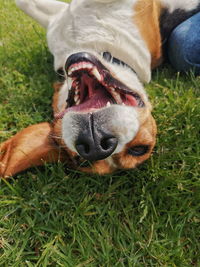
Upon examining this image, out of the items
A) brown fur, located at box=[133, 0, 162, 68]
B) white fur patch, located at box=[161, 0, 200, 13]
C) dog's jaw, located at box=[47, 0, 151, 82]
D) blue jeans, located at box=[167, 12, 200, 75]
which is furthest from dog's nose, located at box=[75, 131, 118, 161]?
white fur patch, located at box=[161, 0, 200, 13]

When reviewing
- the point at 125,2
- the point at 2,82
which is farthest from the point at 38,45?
the point at 125,2

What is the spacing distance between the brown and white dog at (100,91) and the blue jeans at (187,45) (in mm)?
131

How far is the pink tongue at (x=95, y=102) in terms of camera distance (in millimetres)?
1887

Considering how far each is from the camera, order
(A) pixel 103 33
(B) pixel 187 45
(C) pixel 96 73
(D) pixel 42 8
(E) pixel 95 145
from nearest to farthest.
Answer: (E) pixel 95 145, (C) pixel 96 73, (A) pixel 103 33, (B) pixel 187 45, (D) pixel 42 8

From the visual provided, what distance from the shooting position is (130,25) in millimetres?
2381

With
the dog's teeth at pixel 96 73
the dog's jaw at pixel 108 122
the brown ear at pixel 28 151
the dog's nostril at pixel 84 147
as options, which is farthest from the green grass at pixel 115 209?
the dog's teeth at pixel 96 73

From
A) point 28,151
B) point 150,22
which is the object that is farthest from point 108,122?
point 150,22

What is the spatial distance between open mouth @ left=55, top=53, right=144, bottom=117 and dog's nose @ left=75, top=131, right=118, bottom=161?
0.21m

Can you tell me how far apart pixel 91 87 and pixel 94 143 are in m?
0.47

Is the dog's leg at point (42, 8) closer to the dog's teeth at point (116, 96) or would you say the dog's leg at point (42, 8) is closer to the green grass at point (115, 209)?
the green grass at point (115, 209)

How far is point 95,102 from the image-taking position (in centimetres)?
192

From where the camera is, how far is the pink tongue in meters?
1.89

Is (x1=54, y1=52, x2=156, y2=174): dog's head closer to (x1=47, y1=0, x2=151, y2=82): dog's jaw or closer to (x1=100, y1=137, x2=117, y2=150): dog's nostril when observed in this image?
(x1=100, y1=137, x2=117, y2=150): dog's nostril

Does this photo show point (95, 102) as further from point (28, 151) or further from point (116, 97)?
point (28, 151)
